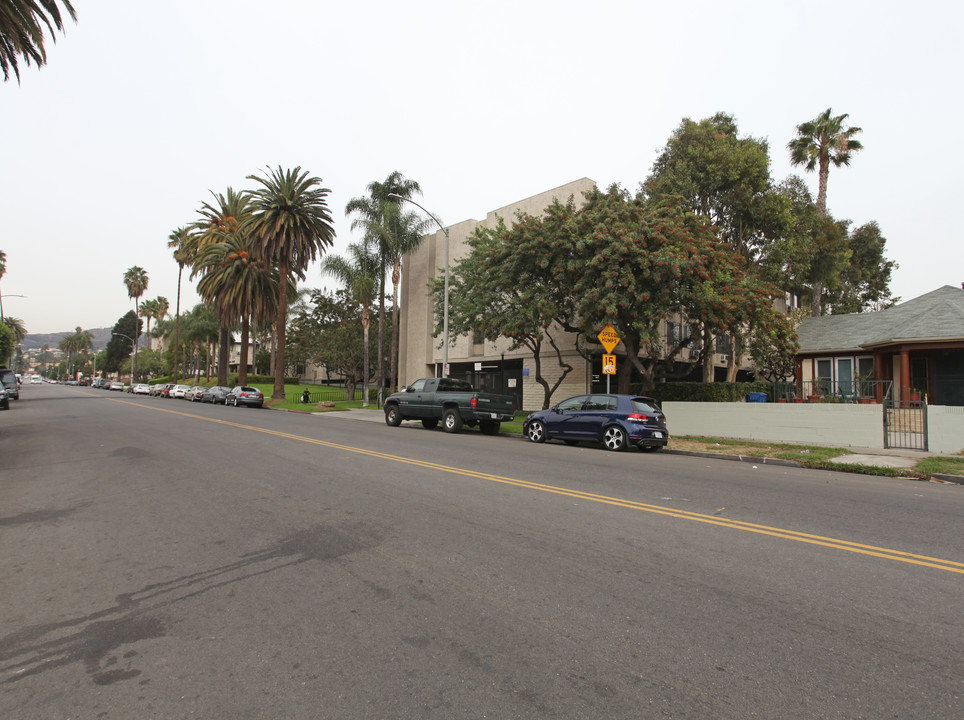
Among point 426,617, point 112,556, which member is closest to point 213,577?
point 112,556

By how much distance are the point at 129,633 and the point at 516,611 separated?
2.60 meters

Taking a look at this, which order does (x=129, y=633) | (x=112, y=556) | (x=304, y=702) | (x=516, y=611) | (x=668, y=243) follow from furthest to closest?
(x=668, y=243) → (x=112, y=556) → (x=516, y=611) → (x=129, y=633) → (x=304, y=702)

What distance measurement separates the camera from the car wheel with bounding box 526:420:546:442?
680 inches

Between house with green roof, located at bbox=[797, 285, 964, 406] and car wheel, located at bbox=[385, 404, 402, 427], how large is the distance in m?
18.9

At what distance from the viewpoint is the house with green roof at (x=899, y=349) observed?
22422 millimetres

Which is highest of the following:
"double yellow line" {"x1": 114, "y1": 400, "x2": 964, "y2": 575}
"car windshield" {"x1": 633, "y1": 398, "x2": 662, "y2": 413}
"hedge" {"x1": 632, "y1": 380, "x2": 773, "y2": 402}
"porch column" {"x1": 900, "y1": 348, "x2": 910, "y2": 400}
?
"porch column" {"x1": 900, "y1": 348, "x2": 910, "y2": 400}

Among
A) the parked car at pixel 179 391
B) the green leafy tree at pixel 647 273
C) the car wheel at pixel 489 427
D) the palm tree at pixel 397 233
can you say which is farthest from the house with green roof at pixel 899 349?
the parked car at pixel 179 391

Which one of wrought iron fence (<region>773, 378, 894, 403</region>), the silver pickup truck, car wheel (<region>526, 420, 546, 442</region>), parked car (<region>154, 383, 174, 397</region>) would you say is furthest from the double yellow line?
parked car (<region>154, 383, 174, 397</region>)

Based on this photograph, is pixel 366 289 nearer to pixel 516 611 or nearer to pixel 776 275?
pixel 776 275

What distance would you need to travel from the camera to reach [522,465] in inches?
438

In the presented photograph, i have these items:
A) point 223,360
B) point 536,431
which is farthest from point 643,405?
point 223,360

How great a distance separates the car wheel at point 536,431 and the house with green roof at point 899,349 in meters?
14.4

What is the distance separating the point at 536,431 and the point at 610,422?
2.79 m

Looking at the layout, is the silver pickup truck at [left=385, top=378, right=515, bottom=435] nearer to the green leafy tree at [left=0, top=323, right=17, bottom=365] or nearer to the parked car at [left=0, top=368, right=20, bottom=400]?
the parked car at [left=0, top=368, right=20, bottom=400]
